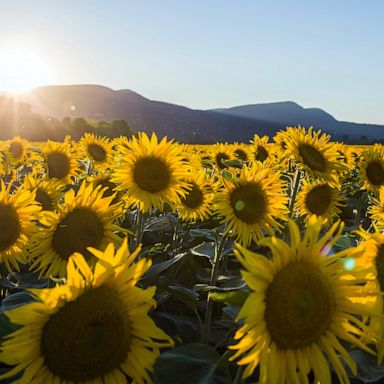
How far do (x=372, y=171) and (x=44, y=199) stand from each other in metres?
4.81

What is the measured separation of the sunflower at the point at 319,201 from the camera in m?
6.36

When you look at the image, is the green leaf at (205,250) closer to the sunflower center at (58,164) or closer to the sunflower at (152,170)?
the sunflower at (152,170)

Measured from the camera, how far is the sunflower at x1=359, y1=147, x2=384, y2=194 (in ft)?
23.0

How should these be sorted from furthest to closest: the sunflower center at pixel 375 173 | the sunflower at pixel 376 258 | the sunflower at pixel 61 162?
the sunflower at pixel 61 162, the sunflower center at pixel 375 173, the sunflower at pixel 376 258

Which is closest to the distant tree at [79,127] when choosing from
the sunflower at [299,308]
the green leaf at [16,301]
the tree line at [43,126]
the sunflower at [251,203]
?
the tree line at [43,126]

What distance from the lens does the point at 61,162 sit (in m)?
7.28

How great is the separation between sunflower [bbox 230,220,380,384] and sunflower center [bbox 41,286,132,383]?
0.58m

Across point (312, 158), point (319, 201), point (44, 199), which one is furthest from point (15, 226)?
point (319, 201)

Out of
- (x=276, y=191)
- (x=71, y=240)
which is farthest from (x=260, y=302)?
(x=276, y=191)

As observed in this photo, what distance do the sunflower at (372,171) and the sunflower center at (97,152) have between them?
422 cm

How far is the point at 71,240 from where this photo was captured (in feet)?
10.8

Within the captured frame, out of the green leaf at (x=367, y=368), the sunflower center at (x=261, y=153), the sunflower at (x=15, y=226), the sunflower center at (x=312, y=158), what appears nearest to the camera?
the green leaf at (x=367, y=368)

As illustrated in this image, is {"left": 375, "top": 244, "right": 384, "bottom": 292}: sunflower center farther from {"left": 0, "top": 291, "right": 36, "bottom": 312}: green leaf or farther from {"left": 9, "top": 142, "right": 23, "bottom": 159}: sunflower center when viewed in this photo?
{"left": 9, "top": 142, "right": 23, "bottom": 159}: sunflower center

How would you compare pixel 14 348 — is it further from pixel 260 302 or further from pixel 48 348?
pixel 260 302
